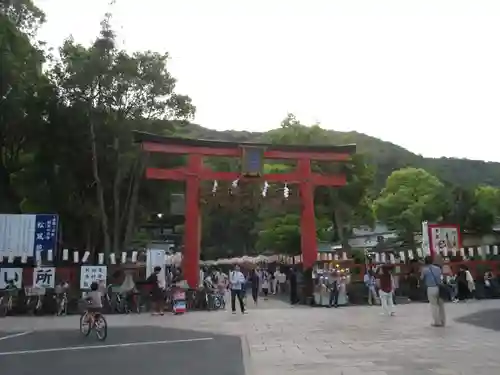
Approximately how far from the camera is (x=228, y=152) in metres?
23.1

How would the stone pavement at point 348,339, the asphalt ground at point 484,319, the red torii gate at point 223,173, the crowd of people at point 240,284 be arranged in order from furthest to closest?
the red torii gate at point 223,173, the crowd of people at point 240,284, the asphalt ground at point 484,319, the stone pavement at point 348,339

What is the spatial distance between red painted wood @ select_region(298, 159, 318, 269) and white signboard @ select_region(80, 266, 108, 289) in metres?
8.09

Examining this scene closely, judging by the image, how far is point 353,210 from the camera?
39.1m

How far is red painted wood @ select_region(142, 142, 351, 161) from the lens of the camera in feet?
72.9

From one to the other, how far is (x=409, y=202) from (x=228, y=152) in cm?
2619

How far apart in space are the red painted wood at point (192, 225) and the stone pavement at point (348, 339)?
13.3 ft

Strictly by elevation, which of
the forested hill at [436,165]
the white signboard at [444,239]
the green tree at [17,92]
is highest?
the forested hill at [436,165]

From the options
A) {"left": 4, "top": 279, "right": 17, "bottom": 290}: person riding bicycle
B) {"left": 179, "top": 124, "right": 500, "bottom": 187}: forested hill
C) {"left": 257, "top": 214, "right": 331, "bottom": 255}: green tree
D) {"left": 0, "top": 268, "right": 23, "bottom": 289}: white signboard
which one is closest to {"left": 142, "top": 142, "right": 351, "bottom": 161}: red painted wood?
{"left": 0, "top": 268, "right": 23, "bottom": 289}: white signboard

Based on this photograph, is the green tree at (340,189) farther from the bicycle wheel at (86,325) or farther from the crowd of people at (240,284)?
the bicycle wheel at (86,325)

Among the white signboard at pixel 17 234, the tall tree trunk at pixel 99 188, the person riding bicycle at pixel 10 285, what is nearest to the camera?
the person riding bicycle at pixel 10 285

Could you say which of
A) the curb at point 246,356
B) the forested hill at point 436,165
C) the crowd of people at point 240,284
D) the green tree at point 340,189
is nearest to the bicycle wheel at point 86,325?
the curb at point 246,356

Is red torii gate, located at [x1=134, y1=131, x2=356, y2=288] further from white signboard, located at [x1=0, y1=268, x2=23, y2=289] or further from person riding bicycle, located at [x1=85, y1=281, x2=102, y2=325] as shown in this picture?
person riding bicycle, located at [x1=85, y1=281, x2=102, y2=325]

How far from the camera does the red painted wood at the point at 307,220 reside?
903 inches

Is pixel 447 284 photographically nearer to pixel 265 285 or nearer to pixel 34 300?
pixel 265 285
